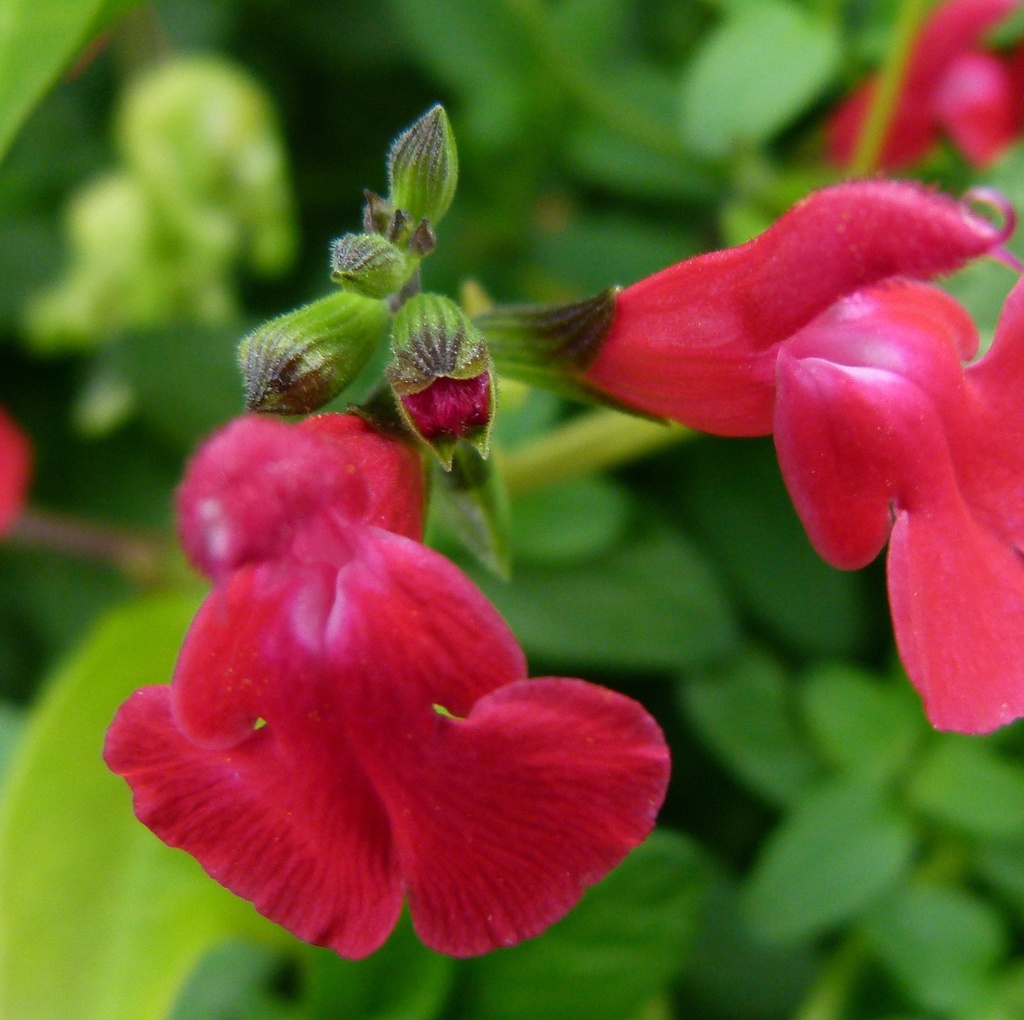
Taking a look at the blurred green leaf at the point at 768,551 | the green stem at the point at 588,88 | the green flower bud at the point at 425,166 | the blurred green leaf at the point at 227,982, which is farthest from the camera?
the green stem at the point at 588,88

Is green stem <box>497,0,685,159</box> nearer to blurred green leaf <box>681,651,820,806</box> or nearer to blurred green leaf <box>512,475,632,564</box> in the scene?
blurred green leaf <box>512,475,632,564</box>

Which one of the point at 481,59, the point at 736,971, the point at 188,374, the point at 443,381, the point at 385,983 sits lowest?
the point at 736,971

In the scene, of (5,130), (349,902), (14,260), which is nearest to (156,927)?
(349,902)

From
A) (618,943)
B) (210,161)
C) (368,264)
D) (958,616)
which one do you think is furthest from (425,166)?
(210,161)

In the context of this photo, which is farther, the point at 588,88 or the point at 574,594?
the point at 588,88

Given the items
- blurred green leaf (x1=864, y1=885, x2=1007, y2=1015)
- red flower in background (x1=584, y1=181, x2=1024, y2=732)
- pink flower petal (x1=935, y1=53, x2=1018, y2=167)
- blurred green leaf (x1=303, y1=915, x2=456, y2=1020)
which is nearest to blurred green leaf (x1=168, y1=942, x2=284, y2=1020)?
blurred green leaf (x1=303, y1=915, x2=456, y2=1020)

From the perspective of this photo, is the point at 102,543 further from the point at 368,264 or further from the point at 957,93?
the point at 957,93

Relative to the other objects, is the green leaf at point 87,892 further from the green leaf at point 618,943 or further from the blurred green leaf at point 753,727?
the blurred green leaf at point 753,727

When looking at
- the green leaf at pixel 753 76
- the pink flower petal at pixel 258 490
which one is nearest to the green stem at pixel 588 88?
the green leaf at pixel 753 76
